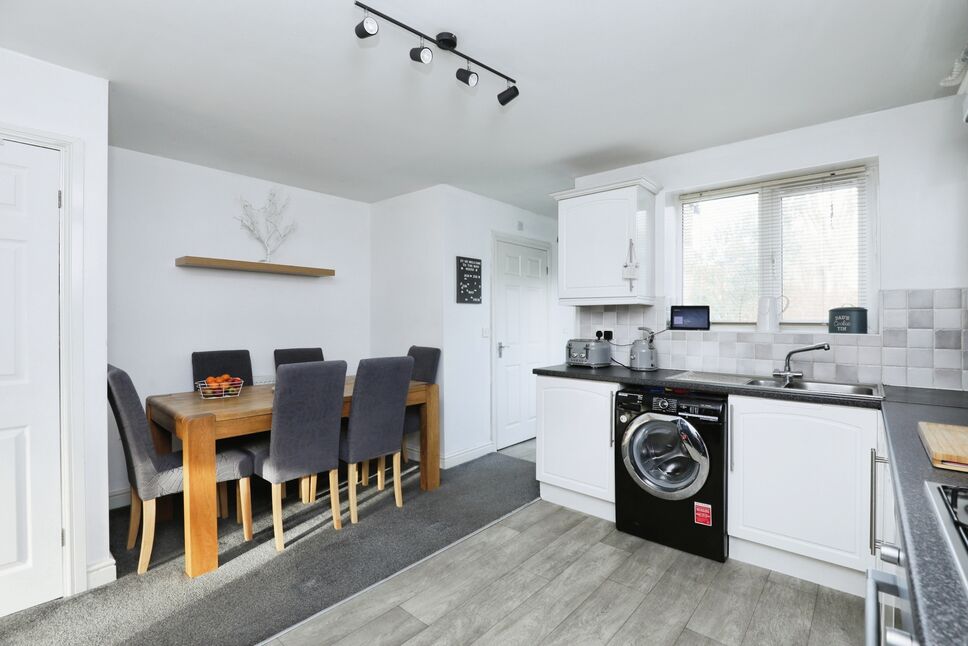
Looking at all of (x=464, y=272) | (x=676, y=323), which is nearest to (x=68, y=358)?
(x=464, y=272)

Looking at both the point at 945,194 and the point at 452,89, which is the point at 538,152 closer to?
the point at 452,89

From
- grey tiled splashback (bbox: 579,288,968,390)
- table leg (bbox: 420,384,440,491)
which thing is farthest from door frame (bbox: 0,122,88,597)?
grey tiled splashback (bbox: 579,288,968,390)

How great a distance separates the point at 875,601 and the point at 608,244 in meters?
2.41

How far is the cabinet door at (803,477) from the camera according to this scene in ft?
6.64

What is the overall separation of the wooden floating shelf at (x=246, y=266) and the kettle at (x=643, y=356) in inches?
96.4

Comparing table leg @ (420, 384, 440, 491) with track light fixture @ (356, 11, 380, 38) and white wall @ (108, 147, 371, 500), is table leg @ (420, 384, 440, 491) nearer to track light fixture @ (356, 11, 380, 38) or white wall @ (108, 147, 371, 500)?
white wall @ (108, 147, 371, 500)

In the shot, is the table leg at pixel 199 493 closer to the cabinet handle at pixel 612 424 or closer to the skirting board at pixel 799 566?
the cabinet handle at pixel 612 424

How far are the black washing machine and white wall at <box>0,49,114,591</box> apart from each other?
103 inches

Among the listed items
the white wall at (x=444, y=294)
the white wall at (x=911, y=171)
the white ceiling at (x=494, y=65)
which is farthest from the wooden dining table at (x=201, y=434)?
the white wall at (x=911, y=171)

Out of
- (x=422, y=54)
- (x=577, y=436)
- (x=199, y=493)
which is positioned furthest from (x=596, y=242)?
(x=199, y=493)

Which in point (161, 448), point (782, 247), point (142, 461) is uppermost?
point (782, 247)

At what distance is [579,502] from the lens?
118 inches

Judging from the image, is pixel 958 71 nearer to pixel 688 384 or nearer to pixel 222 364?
pixel 688 384

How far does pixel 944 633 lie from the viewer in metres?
0.54
